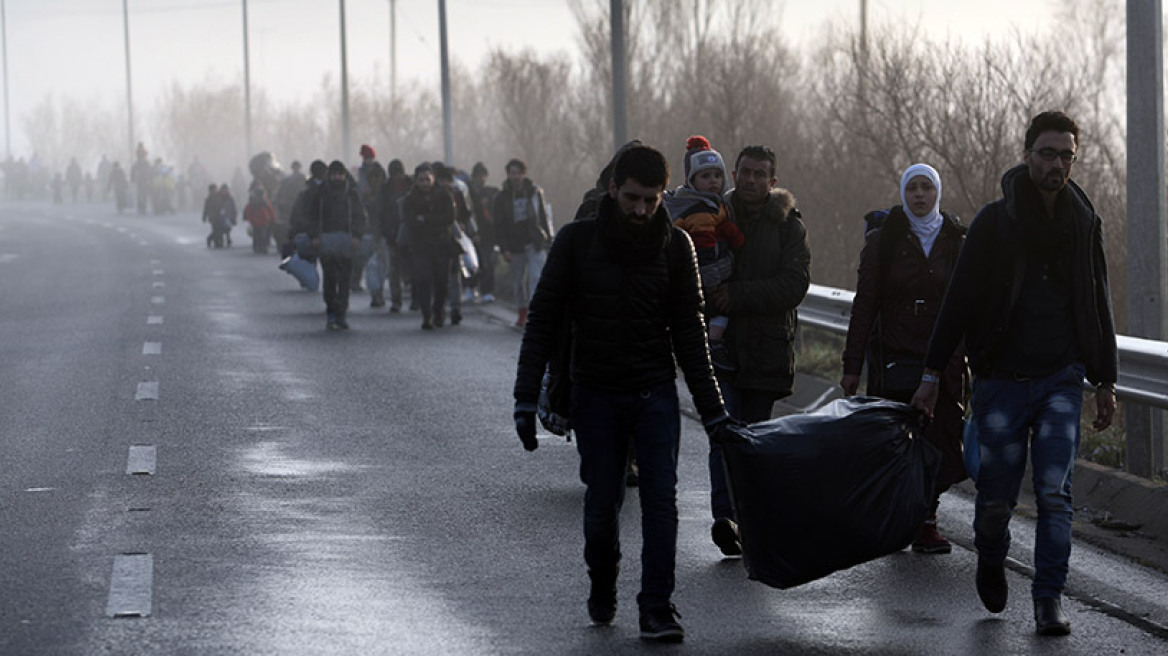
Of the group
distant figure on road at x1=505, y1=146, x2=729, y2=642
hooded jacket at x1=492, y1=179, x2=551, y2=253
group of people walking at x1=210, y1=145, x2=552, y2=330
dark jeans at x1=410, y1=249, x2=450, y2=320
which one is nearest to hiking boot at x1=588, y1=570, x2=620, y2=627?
distant figure on road at x1=505, y1=146, x2=729, y2=642

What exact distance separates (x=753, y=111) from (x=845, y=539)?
2298 centimetres

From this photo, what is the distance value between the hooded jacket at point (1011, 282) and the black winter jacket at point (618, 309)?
3.22ft

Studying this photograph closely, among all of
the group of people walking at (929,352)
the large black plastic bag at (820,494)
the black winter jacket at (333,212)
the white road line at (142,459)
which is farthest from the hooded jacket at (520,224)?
the large black plastic bag at (820,494)

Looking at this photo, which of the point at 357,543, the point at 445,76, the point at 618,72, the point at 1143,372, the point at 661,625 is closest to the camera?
the point at 661,625

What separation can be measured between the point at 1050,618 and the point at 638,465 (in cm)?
155

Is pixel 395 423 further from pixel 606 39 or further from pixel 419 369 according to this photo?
pixel 606 39

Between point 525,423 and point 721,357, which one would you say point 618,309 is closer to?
point 525,423

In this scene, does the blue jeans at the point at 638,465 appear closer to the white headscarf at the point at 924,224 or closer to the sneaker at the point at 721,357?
the sneaker at the point at 721,357

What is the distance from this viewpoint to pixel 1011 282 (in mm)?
7488

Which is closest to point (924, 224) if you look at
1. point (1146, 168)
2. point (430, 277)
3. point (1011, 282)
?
point (1011, 282)

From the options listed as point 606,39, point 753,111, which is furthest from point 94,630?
point 606,39

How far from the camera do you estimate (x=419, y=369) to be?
689 inches

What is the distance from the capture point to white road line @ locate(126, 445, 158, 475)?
11539 millimetres

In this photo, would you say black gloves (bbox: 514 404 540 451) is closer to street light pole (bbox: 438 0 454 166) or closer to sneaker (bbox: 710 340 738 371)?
sneaker (bbox: 710 340 738 371)
